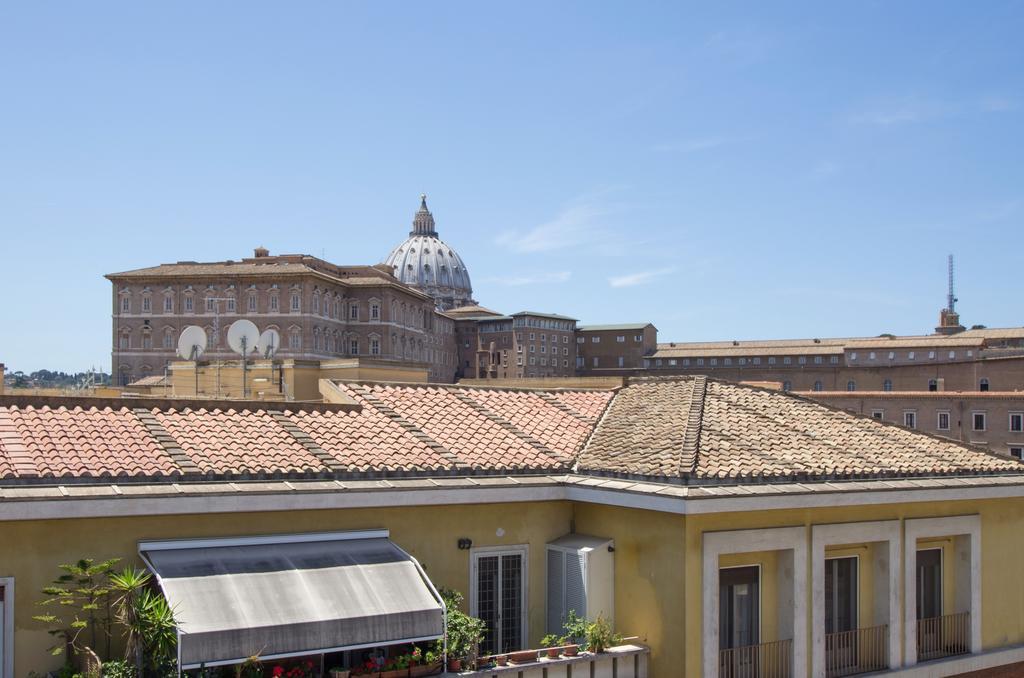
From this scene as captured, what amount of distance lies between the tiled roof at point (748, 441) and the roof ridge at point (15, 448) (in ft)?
22.9

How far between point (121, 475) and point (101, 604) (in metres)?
1.38

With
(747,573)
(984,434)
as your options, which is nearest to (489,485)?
(747,573)

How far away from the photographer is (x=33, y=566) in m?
10.4

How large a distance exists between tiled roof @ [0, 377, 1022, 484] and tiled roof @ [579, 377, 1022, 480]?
0.04 meters

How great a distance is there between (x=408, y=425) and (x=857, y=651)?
7042mm

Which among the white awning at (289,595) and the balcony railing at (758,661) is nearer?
the white awning at (289,595)

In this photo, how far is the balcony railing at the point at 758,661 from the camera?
12.6 meters

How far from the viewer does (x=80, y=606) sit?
1065 cm

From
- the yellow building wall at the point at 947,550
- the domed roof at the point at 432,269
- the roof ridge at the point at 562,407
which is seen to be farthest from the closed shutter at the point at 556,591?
the domed roof at the point at 432,269

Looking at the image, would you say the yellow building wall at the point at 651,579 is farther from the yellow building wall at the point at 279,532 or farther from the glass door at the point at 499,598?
the glass door at the point at 499,598

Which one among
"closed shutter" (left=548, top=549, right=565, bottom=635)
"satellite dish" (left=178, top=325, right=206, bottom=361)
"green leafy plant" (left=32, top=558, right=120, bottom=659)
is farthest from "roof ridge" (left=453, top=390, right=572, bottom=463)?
"satellite dish" (left=178, top=325, right=206, bottom=361)

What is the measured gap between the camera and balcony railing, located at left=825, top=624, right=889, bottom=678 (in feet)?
44.3

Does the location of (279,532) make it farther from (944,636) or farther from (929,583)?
(944,636)

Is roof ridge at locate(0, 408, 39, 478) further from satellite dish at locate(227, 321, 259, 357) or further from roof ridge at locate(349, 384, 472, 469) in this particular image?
satellite dish at locate(227, 321, 259, 357)
